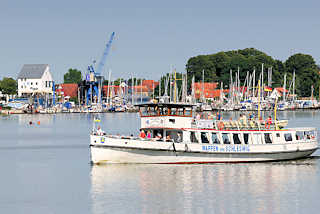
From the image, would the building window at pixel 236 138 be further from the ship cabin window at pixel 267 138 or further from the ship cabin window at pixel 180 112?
the ship cabin window at pixel 180 112

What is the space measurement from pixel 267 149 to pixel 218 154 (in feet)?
14.9

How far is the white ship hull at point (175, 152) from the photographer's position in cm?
4753

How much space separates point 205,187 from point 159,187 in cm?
328

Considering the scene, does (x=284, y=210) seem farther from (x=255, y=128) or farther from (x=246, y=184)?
(x=255, y=128)

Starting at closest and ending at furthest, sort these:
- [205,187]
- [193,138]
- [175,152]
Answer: [205,187], [175,152], [193,138]

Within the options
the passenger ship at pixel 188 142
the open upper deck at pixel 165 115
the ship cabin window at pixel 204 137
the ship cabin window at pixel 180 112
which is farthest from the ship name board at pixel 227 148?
the ship cabin window at pixel 180 112

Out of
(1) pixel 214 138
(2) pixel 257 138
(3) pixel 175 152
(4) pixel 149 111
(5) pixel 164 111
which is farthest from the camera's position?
(2) pixel 257 138

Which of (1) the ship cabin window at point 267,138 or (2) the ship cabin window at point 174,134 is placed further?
(1) the ship cabin window at point 267,138

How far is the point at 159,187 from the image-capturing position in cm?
4197

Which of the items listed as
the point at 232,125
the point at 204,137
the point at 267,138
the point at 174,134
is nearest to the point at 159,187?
the point at 174,134

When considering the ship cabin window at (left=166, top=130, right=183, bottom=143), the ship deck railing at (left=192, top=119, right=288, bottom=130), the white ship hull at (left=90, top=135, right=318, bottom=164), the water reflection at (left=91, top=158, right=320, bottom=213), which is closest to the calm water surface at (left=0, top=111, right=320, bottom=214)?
the water reflection at (left=91, top=158, right=320, bottom=213)

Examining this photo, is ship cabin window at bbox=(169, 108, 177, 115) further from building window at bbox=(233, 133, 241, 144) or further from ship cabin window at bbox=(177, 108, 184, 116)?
building window at bbox=(233, 133, 241, 144)

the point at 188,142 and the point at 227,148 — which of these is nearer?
the point at 188,142

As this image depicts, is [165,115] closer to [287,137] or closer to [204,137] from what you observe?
[204,137]
